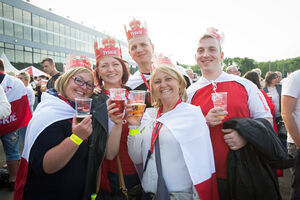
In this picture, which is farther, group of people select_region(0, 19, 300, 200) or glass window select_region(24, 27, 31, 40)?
glass window select_region(24, 27, 31, 40)

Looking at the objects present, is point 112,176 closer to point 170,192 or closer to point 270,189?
point 170,192

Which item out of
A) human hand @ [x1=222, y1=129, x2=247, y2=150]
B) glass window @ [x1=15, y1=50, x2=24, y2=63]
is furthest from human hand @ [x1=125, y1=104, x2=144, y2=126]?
glass window @ [x1=15, y1=50, x2=24, y2=63]

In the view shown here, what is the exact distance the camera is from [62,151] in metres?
1.96

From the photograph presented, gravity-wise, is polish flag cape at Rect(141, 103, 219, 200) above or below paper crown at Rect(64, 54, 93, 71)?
below

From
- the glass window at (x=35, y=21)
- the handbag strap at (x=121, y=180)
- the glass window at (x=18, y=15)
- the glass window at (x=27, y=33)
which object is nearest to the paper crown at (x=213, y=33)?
the handbag strap at (x=121, y=180)

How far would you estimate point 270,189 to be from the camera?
2059mm

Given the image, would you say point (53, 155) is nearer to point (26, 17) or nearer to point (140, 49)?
point (140, 49)

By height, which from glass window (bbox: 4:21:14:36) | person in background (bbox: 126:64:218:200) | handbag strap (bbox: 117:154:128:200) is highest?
glass window (bbox: 4:21:14:36)

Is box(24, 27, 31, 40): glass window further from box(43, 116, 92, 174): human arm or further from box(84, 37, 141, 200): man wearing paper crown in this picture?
box(43, 116, 92, 174): human arm

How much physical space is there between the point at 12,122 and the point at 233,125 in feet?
15.9

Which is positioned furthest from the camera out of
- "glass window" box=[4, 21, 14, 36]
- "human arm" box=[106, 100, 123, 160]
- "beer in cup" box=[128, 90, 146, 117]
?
"glass window" box=[4, 21, 14, 36]

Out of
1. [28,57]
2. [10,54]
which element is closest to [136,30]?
[10,54]

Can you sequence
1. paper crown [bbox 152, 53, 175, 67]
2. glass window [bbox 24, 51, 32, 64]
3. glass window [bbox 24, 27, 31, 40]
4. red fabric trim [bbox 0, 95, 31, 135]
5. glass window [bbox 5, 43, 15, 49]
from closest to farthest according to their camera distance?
paper crown [bbox 152, 53, 175, 67] → red fabric trim [bbox 0, 95, 31, 135] → glass window [bbox 5, 43, 15, 49] → glass window [bbox 24, 27, 31, 40] → glass window [bbox 24, 51, 32, 64]

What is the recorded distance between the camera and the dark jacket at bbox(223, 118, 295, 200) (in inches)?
81.1
